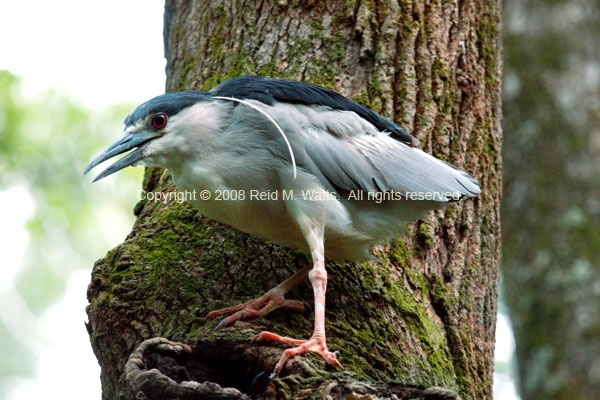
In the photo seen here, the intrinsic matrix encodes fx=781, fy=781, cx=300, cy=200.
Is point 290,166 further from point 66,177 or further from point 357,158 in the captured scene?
point 66,177

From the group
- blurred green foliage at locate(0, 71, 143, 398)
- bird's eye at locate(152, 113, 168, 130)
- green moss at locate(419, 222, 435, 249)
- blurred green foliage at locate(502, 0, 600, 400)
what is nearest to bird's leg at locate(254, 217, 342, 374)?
green moss at locate(419, 222, 435, 249)

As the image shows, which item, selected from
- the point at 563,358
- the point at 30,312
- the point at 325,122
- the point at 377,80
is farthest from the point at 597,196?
the point at 30,312

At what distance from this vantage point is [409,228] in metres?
3.83

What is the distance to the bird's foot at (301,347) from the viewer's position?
281 centimetres

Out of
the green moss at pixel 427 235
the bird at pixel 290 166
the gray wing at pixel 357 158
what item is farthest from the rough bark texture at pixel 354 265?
the gray wing at pixel 357 158

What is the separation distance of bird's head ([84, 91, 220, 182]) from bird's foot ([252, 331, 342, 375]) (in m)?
0.99

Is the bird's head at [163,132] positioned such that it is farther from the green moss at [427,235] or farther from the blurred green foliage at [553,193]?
the blurred green foliage at [553,193]

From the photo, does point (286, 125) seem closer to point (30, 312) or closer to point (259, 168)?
point (259, 168)

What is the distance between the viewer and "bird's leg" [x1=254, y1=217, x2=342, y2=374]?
112 inches

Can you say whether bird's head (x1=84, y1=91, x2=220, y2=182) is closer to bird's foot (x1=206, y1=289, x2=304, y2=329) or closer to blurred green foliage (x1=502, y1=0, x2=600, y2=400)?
bird's foot (x1=206, y1=289, x2=304, y2=329)

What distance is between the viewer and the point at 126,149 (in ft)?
11.7

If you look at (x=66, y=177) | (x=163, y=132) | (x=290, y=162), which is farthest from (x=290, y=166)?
(x=66, y=177)

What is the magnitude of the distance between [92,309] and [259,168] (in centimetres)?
96

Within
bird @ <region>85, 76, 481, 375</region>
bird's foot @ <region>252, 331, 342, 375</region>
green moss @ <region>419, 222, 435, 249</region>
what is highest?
bird @ <region>85, 76, 481, 375</region>
